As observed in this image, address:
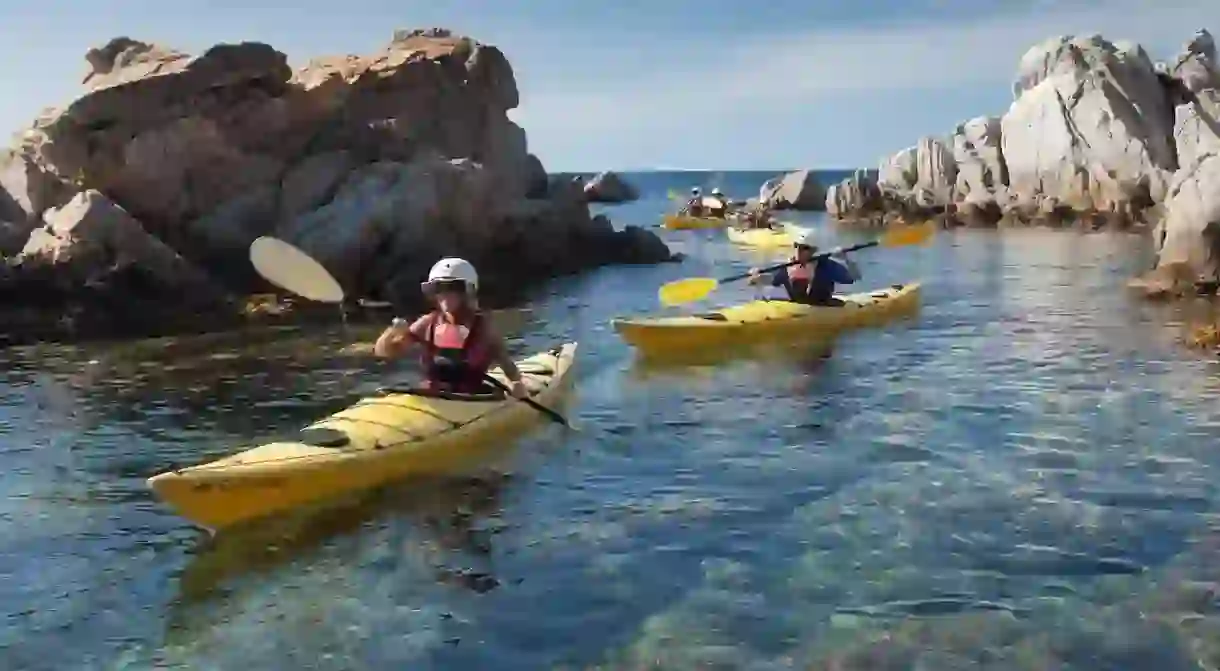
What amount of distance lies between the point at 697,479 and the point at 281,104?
20.3 m

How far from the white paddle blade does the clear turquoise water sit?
5.27ft

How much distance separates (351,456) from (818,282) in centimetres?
1026

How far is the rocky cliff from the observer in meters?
46.2

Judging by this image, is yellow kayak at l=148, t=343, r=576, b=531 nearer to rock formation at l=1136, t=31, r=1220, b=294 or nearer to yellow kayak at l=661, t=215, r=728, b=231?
rock formation at l=1136, t=31, r=1220, b=294

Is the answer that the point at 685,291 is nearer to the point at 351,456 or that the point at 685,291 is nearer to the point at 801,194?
the point at 351,456

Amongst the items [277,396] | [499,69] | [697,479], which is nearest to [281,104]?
[499,69]

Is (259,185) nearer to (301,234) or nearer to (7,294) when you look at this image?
(301,234)

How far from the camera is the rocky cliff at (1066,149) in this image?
46.2 meters

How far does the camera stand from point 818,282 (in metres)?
18.1

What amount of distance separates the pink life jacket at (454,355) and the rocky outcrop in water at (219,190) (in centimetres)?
1192

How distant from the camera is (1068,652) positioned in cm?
673

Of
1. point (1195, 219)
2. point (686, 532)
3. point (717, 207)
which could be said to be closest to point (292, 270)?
point (686, 532)

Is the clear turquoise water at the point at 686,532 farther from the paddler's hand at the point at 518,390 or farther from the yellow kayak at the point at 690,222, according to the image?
the yellow kayak at the point at 690,222

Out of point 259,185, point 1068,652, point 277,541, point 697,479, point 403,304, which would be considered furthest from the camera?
point 259,185
